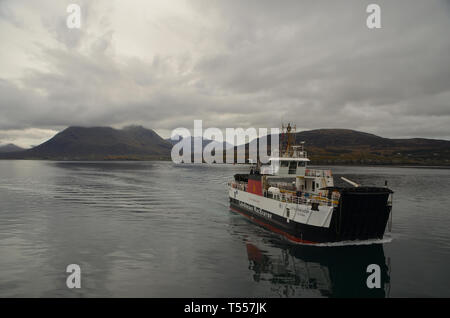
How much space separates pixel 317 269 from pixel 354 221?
19.3ft

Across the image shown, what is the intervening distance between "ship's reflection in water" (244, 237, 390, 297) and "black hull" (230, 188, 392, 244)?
1.02m

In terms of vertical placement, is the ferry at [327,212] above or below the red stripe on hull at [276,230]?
above

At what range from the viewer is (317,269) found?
20641 mm

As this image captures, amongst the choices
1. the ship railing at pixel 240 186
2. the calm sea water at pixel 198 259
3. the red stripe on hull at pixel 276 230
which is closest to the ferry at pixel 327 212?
the red stripe on hull at pixel 276 230

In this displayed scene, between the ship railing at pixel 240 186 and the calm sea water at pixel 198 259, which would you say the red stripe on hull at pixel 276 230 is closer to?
the calm sea water at pixel 198 259

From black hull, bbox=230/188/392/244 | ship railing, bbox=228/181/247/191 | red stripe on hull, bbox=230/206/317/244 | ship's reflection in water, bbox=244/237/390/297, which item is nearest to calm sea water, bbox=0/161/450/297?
ship's reflection in water, bbox=244/237/390/297

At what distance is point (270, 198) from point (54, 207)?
113 ft

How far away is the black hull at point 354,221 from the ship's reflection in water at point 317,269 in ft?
3.34

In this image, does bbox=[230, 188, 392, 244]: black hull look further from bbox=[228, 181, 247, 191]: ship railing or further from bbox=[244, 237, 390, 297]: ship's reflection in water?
bbox=[228, 181, 247, 191]: ship railing

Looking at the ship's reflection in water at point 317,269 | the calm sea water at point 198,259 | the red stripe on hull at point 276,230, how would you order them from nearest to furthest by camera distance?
the calm sea water at point 198,259 < the ship's reflection in water at point 317,269 < the red stripe on hull at point 276,230

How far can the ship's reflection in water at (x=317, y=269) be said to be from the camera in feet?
57.8

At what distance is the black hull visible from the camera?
2291 cm
